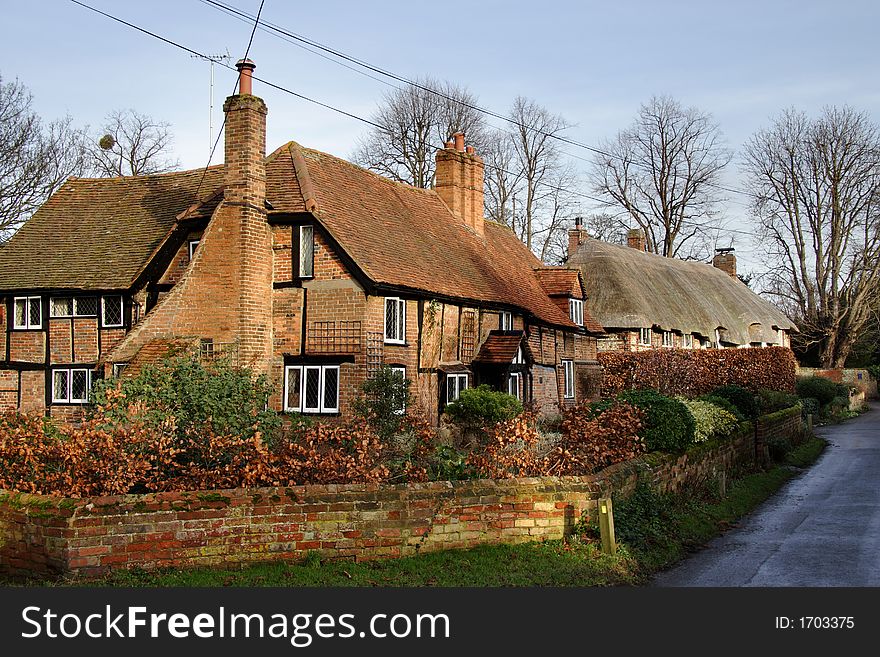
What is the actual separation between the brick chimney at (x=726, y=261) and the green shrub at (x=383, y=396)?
43.3 m

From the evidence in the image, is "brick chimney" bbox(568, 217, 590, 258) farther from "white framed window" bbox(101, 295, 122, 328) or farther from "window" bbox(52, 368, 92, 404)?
"window" bbox(52, 368, 92, 404)

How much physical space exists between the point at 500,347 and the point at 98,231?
11540mm

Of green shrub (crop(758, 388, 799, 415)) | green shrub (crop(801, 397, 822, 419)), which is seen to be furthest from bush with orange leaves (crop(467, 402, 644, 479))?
green shrub (crop(801, 397, 822, 419))

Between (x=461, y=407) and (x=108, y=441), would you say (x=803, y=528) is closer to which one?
(x=461, y=407)

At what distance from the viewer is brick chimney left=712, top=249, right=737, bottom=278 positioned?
188 feet

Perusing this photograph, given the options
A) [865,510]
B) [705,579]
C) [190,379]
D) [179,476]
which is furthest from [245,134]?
[865,510]

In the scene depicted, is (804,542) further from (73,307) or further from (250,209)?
(73,307)

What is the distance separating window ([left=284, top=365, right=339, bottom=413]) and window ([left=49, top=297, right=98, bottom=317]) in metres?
6.28

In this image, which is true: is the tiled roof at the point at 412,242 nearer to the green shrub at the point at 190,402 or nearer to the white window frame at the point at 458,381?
the white window frame at the point at 458,381

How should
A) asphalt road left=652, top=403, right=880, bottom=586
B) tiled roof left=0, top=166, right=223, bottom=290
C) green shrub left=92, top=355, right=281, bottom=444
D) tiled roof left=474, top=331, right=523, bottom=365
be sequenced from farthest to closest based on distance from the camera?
1. tiled roof left=474, top=331, right=523, bottom=365
2. tiled roof left=0, top=166, right=223, bottom=290
3. green shrub left=92, top=355, right=281, bottom=444
4. asphalt road left=652, top=403, right=880, bottom=586

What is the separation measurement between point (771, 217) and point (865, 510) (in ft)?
130

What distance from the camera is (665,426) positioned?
50.2 feet

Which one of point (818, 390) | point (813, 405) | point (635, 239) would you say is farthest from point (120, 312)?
point (635, 239)

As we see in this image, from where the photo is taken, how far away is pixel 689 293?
143 feet
